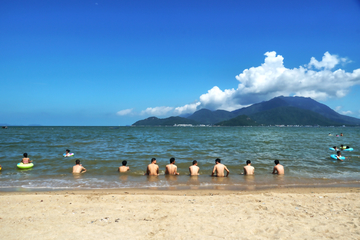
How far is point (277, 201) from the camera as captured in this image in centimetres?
693

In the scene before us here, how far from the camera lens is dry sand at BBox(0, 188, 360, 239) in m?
4.62

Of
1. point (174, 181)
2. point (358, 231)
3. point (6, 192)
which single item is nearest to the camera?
point (358, 231)

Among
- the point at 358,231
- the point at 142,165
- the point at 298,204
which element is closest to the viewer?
the point at 358,231

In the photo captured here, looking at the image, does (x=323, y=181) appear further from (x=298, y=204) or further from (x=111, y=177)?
(x=111, y=177)

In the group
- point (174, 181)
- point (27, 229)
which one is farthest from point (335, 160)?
point (27, 229)

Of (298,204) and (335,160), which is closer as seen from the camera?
(298,204)

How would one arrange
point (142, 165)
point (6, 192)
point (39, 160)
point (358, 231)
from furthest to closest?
point (39, 160) < point (142, 165) < point (6, 192) < point (358, 231)

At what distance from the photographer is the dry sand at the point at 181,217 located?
15.2ft

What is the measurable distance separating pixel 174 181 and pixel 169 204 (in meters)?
3.83

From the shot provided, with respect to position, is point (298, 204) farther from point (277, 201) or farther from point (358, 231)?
point (358, 231)

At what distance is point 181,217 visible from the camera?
558cm

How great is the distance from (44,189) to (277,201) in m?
9.62

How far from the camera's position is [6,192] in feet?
27.5

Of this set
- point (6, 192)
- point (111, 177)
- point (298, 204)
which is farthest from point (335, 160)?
point (6, 192)
